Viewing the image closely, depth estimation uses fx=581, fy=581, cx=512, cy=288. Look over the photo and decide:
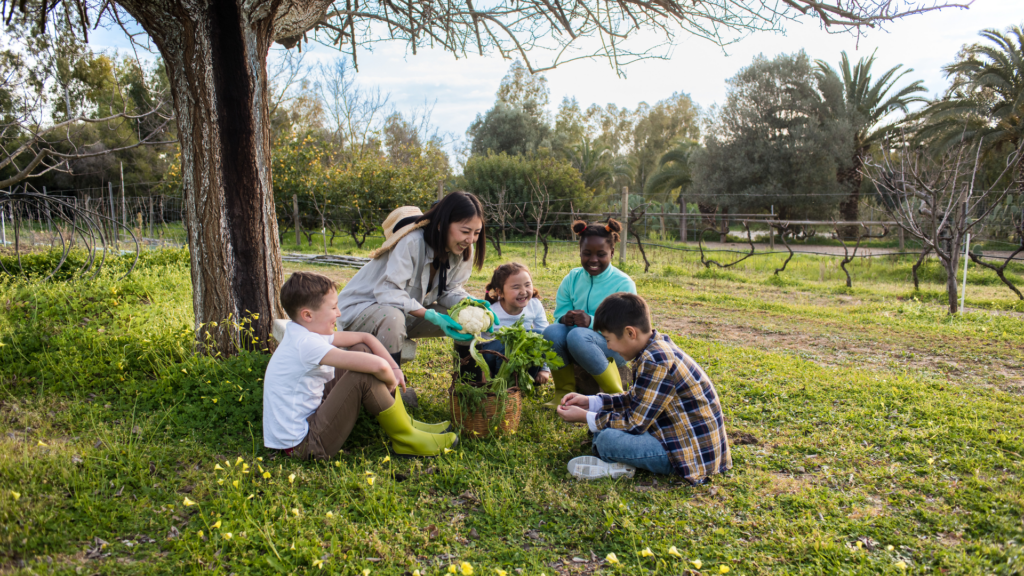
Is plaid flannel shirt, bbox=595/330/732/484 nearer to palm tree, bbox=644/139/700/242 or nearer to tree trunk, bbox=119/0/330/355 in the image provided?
tree trunk, bbox=119/0/330/355

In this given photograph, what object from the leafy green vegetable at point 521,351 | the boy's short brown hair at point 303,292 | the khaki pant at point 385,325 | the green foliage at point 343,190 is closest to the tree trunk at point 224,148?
the khaki pant at point 385,325

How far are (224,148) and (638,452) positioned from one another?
322cm

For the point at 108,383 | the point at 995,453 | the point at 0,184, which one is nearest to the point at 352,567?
the point at 108,383

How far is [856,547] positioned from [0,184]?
23.9 feet

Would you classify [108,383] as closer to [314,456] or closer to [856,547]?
[314,456]

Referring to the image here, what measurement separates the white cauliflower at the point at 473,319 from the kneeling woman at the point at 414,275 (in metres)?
0.10

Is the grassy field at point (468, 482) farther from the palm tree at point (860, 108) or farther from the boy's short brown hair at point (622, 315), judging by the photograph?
the palm tree at point (860, 108)

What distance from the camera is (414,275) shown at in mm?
3705

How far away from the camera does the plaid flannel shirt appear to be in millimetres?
2689

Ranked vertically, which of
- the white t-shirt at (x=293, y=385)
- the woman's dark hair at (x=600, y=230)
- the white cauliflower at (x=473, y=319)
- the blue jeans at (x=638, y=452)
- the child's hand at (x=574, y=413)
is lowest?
the blue jeans at (x=638, y=452)

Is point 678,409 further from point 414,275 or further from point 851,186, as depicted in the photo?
point 851,186

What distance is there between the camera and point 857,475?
283 cm

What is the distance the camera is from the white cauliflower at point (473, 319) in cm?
319

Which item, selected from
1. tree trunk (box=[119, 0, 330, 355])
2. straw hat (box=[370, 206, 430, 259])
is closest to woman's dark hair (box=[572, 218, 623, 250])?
straw hat (box=[370, 206, 430, 259])
